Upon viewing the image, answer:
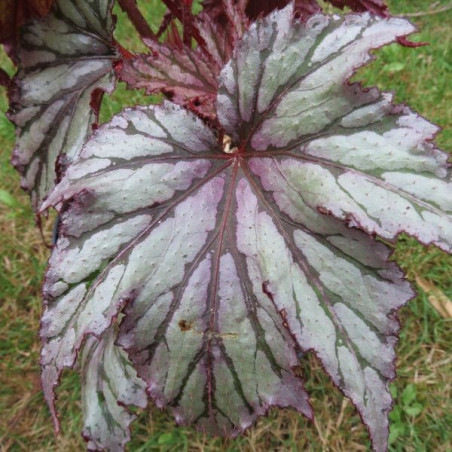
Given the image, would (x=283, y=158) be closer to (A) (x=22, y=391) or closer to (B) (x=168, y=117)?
(B) (x=168, y=117)

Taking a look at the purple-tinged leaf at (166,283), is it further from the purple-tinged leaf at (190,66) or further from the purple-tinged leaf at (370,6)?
the purple-tinged leaf at (370,6)

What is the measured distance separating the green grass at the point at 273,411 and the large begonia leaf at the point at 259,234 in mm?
504

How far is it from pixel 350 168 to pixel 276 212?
13cm

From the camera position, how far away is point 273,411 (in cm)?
144

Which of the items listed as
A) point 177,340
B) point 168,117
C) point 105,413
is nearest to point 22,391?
point 105,413

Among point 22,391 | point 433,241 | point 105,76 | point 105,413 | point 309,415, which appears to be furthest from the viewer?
point 22,391

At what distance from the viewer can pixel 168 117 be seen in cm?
82

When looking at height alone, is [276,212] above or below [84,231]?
below

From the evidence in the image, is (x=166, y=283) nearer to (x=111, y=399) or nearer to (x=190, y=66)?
(x=190, y=66)

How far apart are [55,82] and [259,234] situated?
1.88 ft

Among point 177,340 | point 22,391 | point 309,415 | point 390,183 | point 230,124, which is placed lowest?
point 22,391

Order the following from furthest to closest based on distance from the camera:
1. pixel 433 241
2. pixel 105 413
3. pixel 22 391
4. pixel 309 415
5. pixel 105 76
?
1. pixel 22 391
2. pixel 105 413
3. pixel 105 76
4. pixel 309 415
5. pixel 433 241

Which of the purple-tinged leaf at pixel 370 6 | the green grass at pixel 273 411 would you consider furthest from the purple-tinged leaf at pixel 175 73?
the green grass at pixel 273 411

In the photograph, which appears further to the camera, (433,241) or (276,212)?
(276,212)
